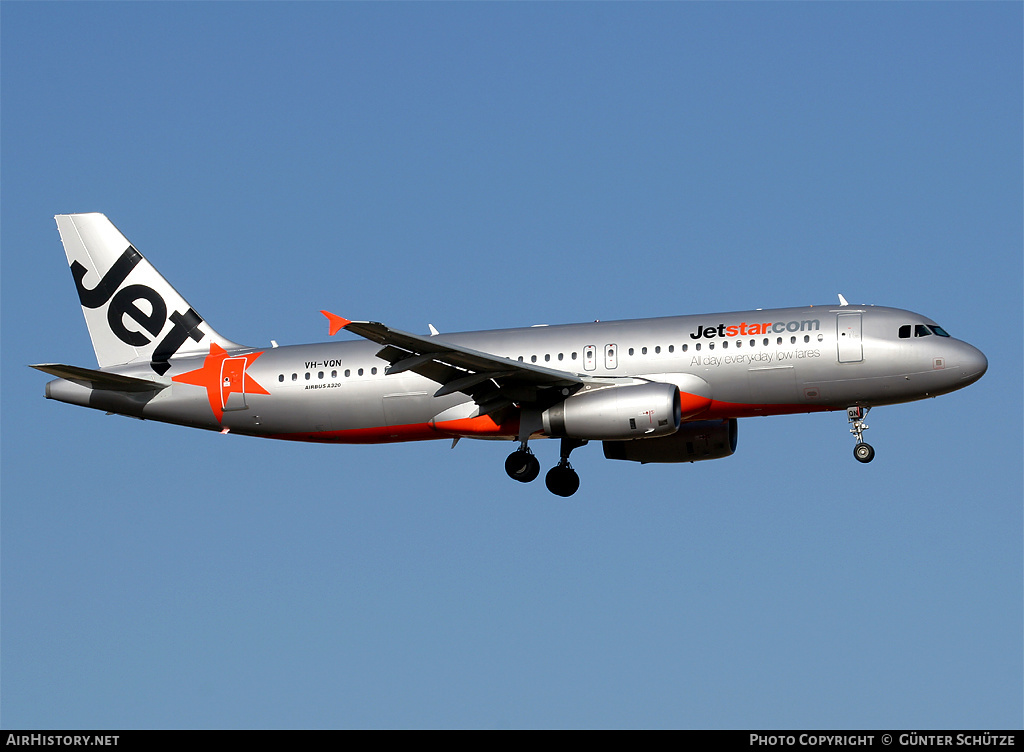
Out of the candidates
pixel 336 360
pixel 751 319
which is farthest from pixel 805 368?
pixel 336 360

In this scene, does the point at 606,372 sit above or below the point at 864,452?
above

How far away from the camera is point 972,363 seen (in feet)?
135

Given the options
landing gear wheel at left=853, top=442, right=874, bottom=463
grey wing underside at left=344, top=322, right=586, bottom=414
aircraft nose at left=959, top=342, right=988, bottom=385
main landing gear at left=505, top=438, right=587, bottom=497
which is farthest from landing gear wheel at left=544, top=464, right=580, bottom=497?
aircraft nose at left=959, top=342, right=988, bottom=385

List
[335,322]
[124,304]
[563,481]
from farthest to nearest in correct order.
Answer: [124,304]
[563,481]
[335,322]

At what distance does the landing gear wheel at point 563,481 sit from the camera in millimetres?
45438

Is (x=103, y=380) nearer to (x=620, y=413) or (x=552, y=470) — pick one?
(x=552, y=470)

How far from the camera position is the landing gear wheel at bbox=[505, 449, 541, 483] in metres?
44.1

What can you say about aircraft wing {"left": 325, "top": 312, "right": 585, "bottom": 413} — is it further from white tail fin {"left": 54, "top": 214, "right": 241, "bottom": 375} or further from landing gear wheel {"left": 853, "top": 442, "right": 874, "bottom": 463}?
white tail fin {"left": 54, "top": 214, "right": 241, "bottom": 375}

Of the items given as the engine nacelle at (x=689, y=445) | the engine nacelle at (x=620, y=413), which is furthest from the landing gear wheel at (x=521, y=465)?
the engine nacelle at (x=689, y=445)

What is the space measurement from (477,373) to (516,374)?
3.76ft

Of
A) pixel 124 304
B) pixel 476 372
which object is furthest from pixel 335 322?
pixel 124 304

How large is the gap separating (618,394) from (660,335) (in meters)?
2.52

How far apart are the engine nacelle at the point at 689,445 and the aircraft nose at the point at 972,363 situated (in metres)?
7.59

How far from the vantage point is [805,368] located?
4109 centimetres
